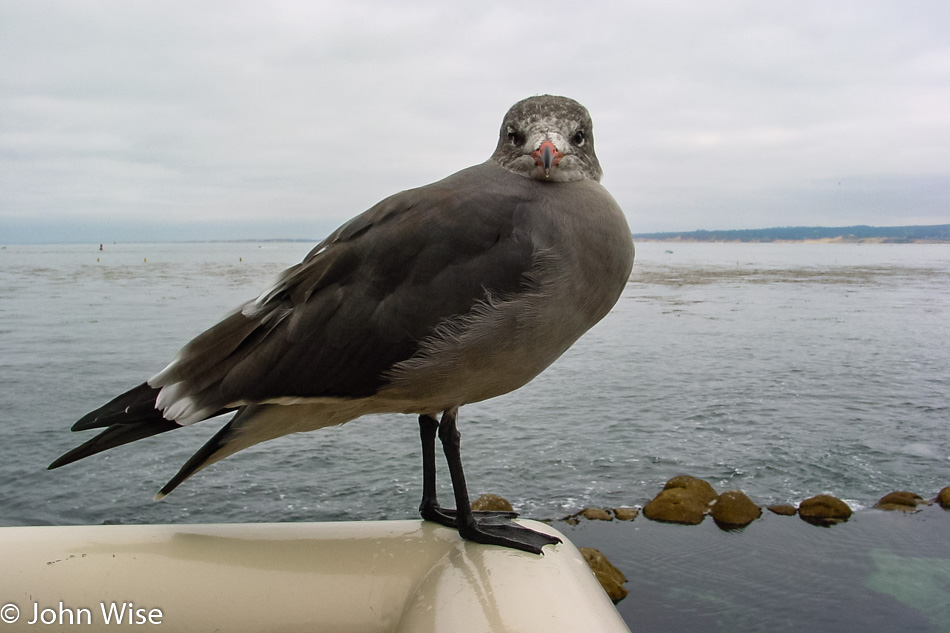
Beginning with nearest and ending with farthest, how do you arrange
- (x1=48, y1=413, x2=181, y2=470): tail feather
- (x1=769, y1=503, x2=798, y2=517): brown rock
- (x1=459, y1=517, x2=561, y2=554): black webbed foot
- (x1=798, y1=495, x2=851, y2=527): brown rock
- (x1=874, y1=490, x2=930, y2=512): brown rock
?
(x1=48, y1=413, x2=181, y2=470): tail feather
(x1=459, y1=517, x2=561, y2=554): black webbed foot
(x1=798, y1=495, x2=851, y2=527): brown rock
(x1=769, y1=503, x2=798, y2=517): brown rock
(x1=874, y1=490, x2=930, y2=512): brown rock

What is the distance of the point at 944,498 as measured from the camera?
988 centimetres

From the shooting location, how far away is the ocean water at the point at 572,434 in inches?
387

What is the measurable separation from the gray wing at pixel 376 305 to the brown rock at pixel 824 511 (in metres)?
8.27

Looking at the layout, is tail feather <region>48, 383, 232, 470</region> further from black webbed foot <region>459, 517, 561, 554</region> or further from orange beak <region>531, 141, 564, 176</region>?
orange beak <region>531, 141, 564, 176</region>

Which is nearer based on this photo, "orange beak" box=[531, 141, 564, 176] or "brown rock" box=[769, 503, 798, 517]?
"orange beak" box=[531, 141, 564, 176]

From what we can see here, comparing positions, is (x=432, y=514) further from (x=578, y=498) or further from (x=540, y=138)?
(x=578, y=498)

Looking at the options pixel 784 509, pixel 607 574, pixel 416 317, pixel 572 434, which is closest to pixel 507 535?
pixel 416 317

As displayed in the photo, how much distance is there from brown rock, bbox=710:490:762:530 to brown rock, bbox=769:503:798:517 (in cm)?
35

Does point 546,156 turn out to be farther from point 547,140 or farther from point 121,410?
point 121,410

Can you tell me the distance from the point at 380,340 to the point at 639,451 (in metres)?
9.61

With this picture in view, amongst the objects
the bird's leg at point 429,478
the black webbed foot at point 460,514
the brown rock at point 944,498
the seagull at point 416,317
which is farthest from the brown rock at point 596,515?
the seagull at point 416,317

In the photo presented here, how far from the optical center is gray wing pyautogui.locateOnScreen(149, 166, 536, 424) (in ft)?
9.00

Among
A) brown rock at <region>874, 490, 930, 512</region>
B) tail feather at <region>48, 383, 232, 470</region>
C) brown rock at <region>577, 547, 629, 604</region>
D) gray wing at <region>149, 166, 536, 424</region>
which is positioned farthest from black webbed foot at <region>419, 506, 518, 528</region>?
brown rock at <region>874, 490, 930, 512</region>

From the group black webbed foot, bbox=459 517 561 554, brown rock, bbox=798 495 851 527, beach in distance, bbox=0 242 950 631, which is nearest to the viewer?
black webbed foot, bbox=459 517 561 554
